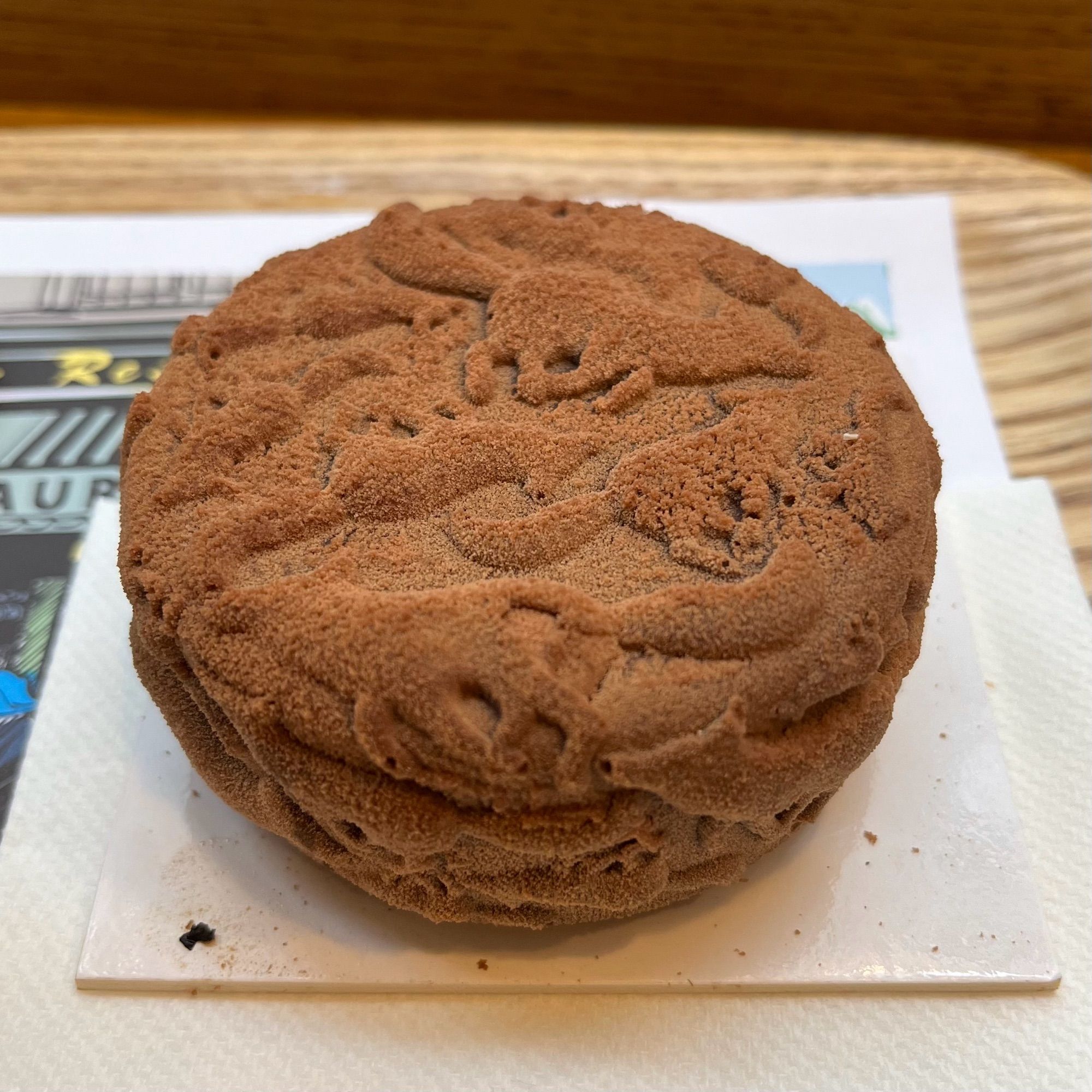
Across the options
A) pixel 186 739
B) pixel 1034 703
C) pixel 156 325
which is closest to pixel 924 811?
pixel 1034 703

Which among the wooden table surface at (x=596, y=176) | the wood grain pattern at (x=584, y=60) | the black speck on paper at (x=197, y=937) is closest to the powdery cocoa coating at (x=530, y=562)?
the black speck on paper at (x=197, y=937)

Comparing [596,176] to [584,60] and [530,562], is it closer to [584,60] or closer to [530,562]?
[584,60]

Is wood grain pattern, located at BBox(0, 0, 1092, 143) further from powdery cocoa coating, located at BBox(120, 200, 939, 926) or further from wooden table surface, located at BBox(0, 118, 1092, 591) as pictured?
powdery cocoa coating, located at BBox(120, 200, 939, 926)

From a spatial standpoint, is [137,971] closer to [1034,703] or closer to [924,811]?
[924,811]

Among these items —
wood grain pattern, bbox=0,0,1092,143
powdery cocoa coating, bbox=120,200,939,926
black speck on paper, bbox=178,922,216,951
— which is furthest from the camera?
wood grain pattern, bbox=0,0,1092,143

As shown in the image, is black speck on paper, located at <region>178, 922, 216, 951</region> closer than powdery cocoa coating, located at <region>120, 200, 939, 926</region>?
No

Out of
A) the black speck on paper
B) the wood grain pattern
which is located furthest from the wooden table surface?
the black speck on paper

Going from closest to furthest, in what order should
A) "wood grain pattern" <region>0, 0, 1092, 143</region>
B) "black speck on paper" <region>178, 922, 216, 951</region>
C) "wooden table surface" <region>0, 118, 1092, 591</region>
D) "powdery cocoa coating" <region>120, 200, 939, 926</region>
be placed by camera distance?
1. "powdery cocoa coating" <region>120, 200, 939, 926</region>
2. "black speck on paper" <region>178, 922, 216, 951</region>
3. "wooden table surface" <region>0, 118, 1092, 591</region>
4. "wood grain pattern" <region>0, 0, 1092, 143</region>
